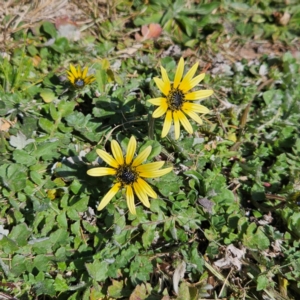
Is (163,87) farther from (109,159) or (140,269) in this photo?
(140,269)

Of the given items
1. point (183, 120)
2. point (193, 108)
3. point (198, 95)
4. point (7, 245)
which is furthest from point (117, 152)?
point (7, 245)

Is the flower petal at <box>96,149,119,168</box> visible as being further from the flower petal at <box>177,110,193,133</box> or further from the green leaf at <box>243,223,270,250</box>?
the green leaf at <box>243,223,270,250</box>

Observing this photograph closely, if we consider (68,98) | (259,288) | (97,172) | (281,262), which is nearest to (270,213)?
(281,262)

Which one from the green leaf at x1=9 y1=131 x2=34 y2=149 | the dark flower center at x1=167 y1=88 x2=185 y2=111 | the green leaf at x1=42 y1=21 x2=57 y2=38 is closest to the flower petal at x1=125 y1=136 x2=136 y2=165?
the dark flower center at x1=167 y1=88 x2=185 y2=111

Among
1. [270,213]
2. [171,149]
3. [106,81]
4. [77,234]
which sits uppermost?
[106,81]

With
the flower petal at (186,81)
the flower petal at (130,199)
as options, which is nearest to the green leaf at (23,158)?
the flower petal at (130,199)

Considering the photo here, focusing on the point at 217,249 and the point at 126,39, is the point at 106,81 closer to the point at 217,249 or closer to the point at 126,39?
the point at 126,39
